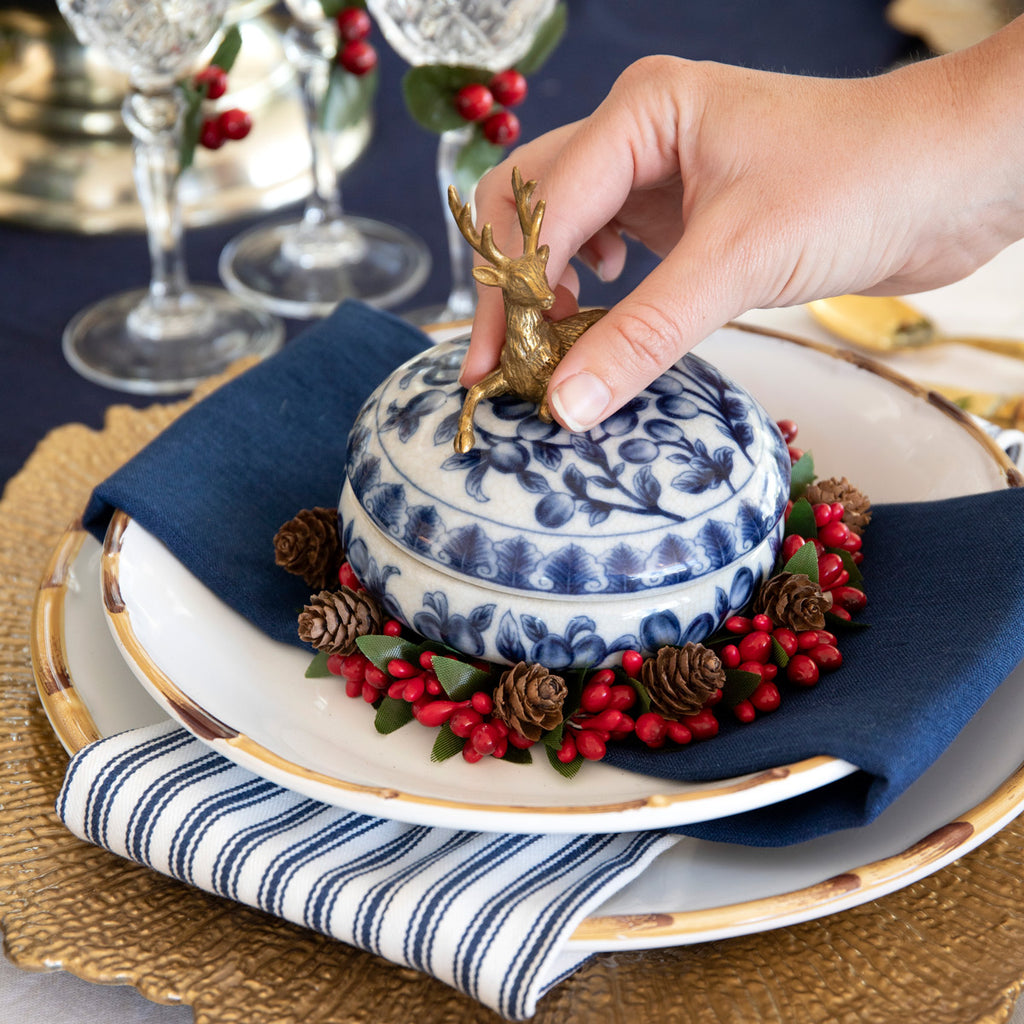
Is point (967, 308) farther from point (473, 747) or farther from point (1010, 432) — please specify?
point (473, 747)

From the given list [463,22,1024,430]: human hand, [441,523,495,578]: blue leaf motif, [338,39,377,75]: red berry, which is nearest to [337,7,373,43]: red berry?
[338,39,377,75]: red berry

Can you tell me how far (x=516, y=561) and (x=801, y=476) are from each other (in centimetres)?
22

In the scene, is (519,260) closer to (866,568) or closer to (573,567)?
(573,567)

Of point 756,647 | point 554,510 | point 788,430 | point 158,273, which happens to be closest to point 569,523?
point 554,510

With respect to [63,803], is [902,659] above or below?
above

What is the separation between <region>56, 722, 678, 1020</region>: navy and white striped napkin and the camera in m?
0.44

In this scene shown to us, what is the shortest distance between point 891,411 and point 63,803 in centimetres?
52

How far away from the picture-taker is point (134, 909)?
0.50 metres

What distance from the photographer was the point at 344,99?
3.92 feet

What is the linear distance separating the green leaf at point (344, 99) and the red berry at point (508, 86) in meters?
0.19

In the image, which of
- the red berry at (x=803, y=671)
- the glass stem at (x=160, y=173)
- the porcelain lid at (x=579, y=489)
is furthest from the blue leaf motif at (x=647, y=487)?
the glass stem at (x=160, y=173)

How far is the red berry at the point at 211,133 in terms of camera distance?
1.14 m

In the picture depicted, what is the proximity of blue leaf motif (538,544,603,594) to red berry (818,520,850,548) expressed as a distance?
162 millimetres

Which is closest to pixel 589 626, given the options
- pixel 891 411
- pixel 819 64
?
pixel 891 411
